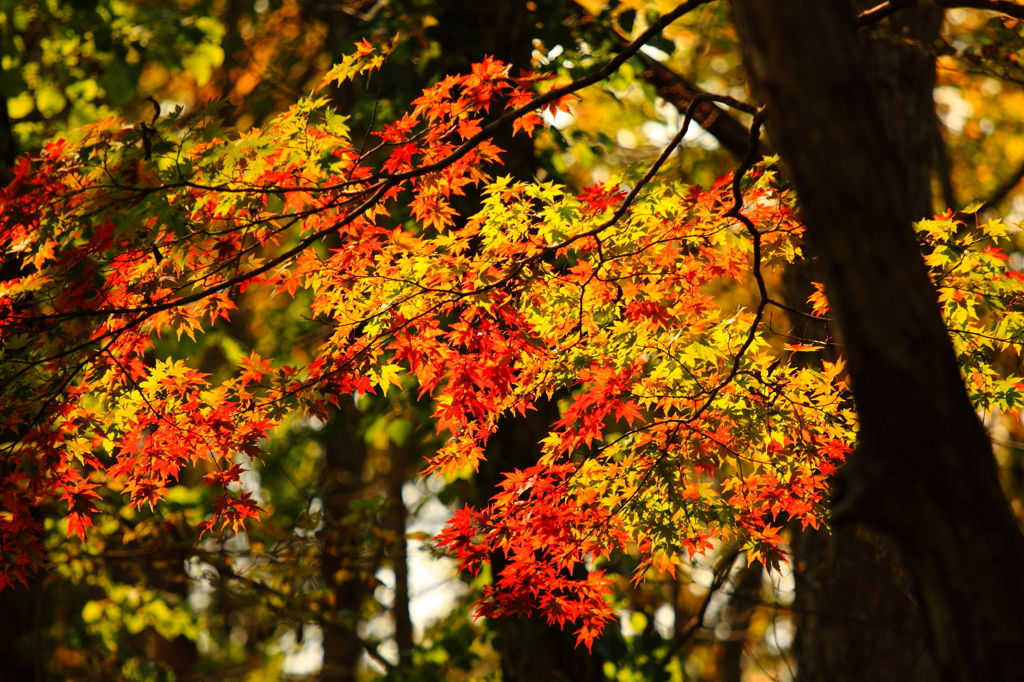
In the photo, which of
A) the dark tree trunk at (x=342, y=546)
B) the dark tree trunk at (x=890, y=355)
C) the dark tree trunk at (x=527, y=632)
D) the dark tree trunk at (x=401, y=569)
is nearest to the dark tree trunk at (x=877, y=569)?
the dark tree trunk at (x=527, y=632)

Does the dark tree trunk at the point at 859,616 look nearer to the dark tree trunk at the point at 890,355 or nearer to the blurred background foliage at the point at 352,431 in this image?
the blurred background foliage at the point at 352,431

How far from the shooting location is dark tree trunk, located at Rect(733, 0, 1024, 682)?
2.17 metres

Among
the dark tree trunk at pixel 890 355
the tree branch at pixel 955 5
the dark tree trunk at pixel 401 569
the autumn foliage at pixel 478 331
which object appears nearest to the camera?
the dark tree trunk at pixel 890 355

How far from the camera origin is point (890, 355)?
217 cm

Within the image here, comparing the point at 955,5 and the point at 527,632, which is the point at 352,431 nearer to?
the point at 527,632

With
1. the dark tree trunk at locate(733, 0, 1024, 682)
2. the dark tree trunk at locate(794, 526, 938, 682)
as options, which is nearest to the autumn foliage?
the dark tree trunk at locate(733, 0, 1024, 682)

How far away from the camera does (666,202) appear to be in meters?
3.72

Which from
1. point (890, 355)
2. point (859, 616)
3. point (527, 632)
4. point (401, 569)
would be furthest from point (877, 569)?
point (401, 569)

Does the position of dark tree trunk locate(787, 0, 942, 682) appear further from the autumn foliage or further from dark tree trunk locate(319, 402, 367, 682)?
dark tree trunk locate(319, 402, 367, 682)

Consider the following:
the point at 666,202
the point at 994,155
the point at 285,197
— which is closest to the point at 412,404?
the point at 285,197

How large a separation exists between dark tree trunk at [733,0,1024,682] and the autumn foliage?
1.32 m

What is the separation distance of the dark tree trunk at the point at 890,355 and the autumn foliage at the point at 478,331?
4.34ft

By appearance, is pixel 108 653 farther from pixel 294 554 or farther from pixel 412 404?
pixel 412 404

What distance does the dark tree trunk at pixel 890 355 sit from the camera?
7.11 feet
